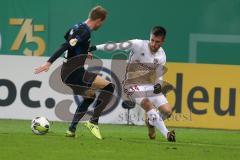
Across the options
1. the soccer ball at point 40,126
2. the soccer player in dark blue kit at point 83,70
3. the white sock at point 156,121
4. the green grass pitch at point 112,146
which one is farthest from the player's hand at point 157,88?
the soccer ball at point 40,126

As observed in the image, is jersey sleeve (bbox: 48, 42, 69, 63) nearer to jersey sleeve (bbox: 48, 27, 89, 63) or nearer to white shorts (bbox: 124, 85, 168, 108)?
jersey sleeve (bbox: 48, 27, 89, 63)

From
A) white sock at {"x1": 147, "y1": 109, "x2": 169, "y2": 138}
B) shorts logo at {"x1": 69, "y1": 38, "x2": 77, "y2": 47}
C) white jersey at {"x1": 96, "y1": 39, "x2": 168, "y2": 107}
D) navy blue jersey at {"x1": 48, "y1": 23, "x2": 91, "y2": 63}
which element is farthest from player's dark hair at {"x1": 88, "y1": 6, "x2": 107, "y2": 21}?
white sock at {"x1": 147, "y1": 109, "x2": 169, "y2": 138}

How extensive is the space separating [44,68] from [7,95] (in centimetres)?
523

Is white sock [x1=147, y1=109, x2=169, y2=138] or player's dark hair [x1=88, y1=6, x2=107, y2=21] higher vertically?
player's dark hair [x1=88, y1=6, x2=107, y2=21]

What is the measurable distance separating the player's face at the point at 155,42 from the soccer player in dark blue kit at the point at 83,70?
1.01 m

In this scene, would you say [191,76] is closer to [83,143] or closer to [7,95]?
[7,95]

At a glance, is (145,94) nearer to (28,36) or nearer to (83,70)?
(83,70)

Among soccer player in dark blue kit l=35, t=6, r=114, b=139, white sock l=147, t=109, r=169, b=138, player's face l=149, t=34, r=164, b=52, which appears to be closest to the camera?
soccer player in dark blue kit l=35, t=6, r=114, b=139

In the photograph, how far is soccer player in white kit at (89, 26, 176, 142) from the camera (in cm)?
1375

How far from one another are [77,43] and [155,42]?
152 centimetres

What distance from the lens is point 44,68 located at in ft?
41.1

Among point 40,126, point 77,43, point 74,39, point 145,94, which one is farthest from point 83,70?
point 145,94

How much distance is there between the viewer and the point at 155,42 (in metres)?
13.9

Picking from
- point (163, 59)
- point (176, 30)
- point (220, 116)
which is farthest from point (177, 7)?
point (163, 59)
